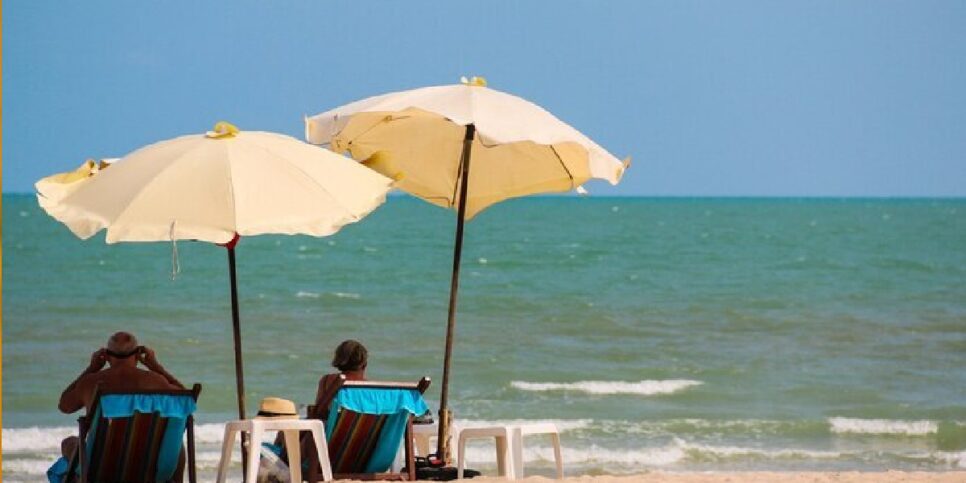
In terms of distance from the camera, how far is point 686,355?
20.9 m

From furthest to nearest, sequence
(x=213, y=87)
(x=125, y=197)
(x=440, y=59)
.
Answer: (x=440, y=59) → (x=213, y=87) → (x=125, y=197)

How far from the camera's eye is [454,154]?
27.0 feet

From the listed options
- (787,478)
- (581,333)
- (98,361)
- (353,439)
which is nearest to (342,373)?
(353,439)

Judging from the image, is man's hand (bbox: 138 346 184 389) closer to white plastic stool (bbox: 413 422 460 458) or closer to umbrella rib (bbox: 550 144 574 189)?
white plastic stool (bbox: 413 422 460 458)

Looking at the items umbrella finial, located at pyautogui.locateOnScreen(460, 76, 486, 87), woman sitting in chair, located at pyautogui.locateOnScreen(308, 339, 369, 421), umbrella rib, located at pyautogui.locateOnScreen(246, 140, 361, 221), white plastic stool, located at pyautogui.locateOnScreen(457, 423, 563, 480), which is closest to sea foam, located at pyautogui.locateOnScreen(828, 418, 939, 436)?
white plastic stool, located at pyautogui.locateOnScreen(457, 423, 563, 480)

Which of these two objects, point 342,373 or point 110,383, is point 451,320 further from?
point 110,383

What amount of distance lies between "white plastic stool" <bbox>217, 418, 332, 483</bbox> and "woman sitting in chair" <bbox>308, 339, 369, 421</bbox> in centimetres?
10

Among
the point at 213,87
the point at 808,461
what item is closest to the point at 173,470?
the point at 808,461

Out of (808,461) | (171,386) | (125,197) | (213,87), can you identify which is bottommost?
(808,461)

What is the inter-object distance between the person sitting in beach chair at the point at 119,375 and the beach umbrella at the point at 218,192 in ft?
1.51

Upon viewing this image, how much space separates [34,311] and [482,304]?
23.5 ft

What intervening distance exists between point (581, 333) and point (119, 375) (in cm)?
1741

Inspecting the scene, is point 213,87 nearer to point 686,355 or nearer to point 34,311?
point 34,311

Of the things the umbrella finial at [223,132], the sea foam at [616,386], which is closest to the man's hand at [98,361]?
the umbrella finial at [223,132]
